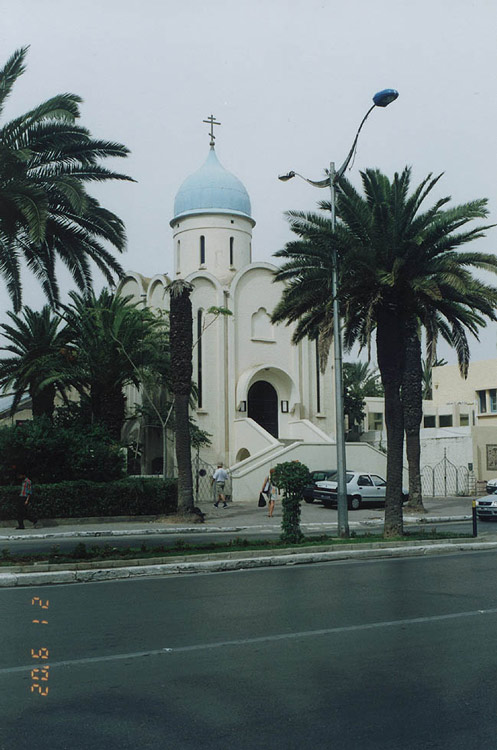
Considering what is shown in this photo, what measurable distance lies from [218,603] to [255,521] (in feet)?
53.4

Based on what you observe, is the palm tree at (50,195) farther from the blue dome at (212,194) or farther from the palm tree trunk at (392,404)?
the blue dome at (212,194)

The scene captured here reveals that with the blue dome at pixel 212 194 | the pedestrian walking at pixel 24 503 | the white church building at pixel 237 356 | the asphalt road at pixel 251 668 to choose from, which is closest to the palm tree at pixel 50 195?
the pedestrian walking at pixel 24 503

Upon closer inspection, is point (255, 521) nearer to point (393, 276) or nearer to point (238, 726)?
point (393, 276)

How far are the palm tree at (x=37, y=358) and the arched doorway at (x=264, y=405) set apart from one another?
10.9 meters

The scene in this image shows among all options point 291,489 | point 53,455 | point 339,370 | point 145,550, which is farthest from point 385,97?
point 53,455

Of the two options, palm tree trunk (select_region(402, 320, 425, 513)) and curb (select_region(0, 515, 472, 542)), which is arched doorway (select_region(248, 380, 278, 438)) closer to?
palm tree trunk (select_region(402, 320, 425, 513))

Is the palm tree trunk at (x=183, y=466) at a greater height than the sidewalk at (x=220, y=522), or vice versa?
the palm tree trunk at (x=183, y=466)

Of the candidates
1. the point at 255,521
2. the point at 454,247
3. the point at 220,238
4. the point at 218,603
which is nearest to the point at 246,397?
the point at 220,238

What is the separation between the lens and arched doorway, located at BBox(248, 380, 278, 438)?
42.6m

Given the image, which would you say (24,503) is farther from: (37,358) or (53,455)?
(37,358)

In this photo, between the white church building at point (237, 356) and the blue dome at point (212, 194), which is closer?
the white church building at point (237, 356)

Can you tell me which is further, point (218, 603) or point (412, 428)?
point (412, 428)

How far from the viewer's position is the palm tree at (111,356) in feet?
102

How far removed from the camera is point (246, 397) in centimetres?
4031
